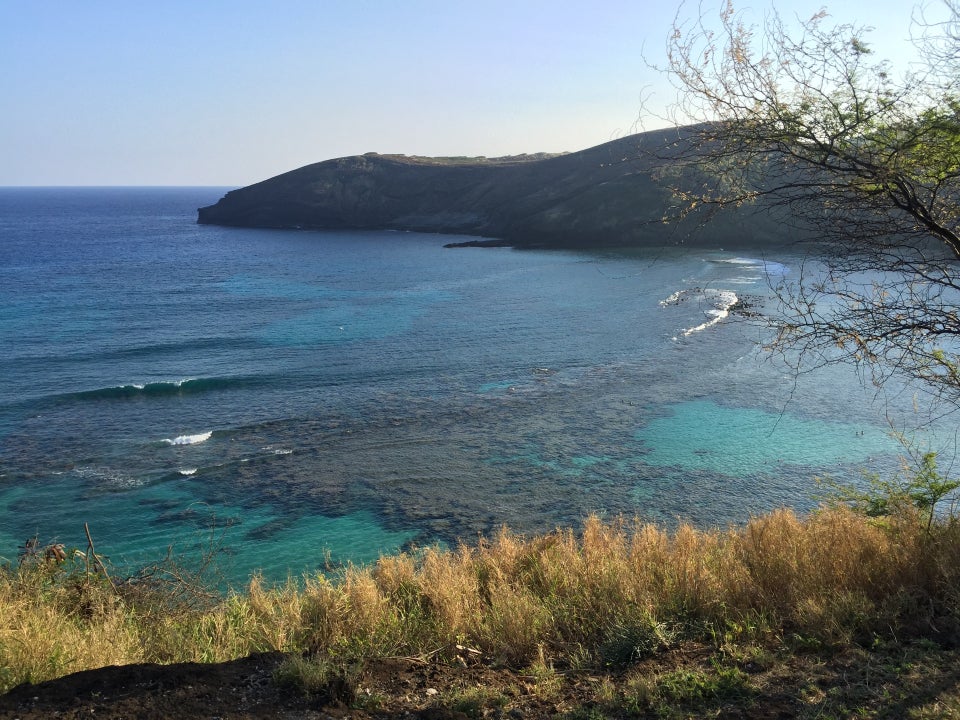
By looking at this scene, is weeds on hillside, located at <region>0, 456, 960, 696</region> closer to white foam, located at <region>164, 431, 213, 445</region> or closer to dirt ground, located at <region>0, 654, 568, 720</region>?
dirt ground, located at <region>0, 654, 568, 720</region>

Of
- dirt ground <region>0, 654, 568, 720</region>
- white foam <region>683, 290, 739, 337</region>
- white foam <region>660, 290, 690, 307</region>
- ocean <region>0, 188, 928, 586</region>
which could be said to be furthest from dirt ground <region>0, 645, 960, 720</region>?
white foam <region>660, 290, 690, 307</region>

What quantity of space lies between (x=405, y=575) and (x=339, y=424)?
15276 mm

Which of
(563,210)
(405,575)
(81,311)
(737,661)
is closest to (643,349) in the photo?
(405,575)

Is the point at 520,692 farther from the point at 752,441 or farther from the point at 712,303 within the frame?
the point at 712,303

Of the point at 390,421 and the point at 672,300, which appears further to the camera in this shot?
the point at 672,300

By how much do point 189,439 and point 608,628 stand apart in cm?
1903

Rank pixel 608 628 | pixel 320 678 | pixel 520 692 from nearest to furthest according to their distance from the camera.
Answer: pixel 320 678, pixel 520 692, pixel 608 628

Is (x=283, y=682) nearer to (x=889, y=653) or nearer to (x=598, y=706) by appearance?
(x=598, y=706)

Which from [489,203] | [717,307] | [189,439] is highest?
[489,203]

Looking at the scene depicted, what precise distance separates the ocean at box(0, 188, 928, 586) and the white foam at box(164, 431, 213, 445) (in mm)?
104

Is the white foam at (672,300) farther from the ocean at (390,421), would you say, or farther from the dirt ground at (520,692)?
the dirt ground at (520,692)

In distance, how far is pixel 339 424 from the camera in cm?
2375

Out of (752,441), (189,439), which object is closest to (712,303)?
(752,441)

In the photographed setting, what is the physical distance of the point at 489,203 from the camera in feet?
320
